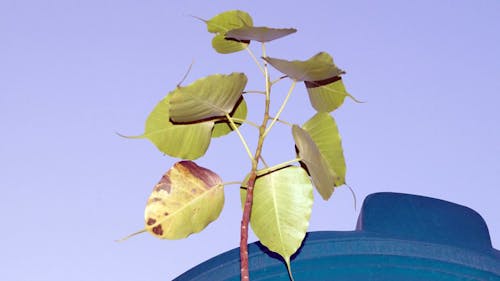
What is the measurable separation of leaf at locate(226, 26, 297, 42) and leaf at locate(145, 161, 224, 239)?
0.61 feet

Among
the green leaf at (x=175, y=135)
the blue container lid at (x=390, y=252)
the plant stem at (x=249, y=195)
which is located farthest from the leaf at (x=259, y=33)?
the blue container lid at (x=390, y=252)

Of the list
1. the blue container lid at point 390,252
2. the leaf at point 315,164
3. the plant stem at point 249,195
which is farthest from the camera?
the blue container lid at point 390,252

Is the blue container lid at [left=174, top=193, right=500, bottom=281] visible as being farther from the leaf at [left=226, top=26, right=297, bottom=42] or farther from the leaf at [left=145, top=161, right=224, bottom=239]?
the leaf at [left=226, top=26, right=297, bottom=42]

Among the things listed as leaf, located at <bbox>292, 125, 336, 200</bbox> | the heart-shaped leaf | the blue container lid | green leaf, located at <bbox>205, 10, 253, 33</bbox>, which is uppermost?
green leaf, located at <bbox>205, 10, 253, 33</bbox>

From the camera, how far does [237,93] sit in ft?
2.67

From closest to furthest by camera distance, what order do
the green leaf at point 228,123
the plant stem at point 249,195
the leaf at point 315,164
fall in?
1. the plant stem at point 249,195
2. the leaf at point 315,164
3. the green leaf at point 228,123

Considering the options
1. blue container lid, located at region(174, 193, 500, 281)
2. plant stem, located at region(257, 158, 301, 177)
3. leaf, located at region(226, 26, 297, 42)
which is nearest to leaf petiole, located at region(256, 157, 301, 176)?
plant stem, located at region(257, 158, 301, 177)

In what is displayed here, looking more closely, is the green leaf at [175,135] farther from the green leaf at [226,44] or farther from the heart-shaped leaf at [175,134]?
the green leaf at [226,44]

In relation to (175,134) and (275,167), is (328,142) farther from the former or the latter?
(175,134)

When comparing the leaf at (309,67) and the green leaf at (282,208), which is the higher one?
the leaf at (309,67)

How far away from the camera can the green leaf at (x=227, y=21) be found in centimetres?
92

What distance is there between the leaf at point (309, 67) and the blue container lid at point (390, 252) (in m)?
0.46

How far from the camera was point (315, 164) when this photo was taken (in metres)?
0.84

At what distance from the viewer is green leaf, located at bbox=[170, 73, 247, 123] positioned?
78 cm
